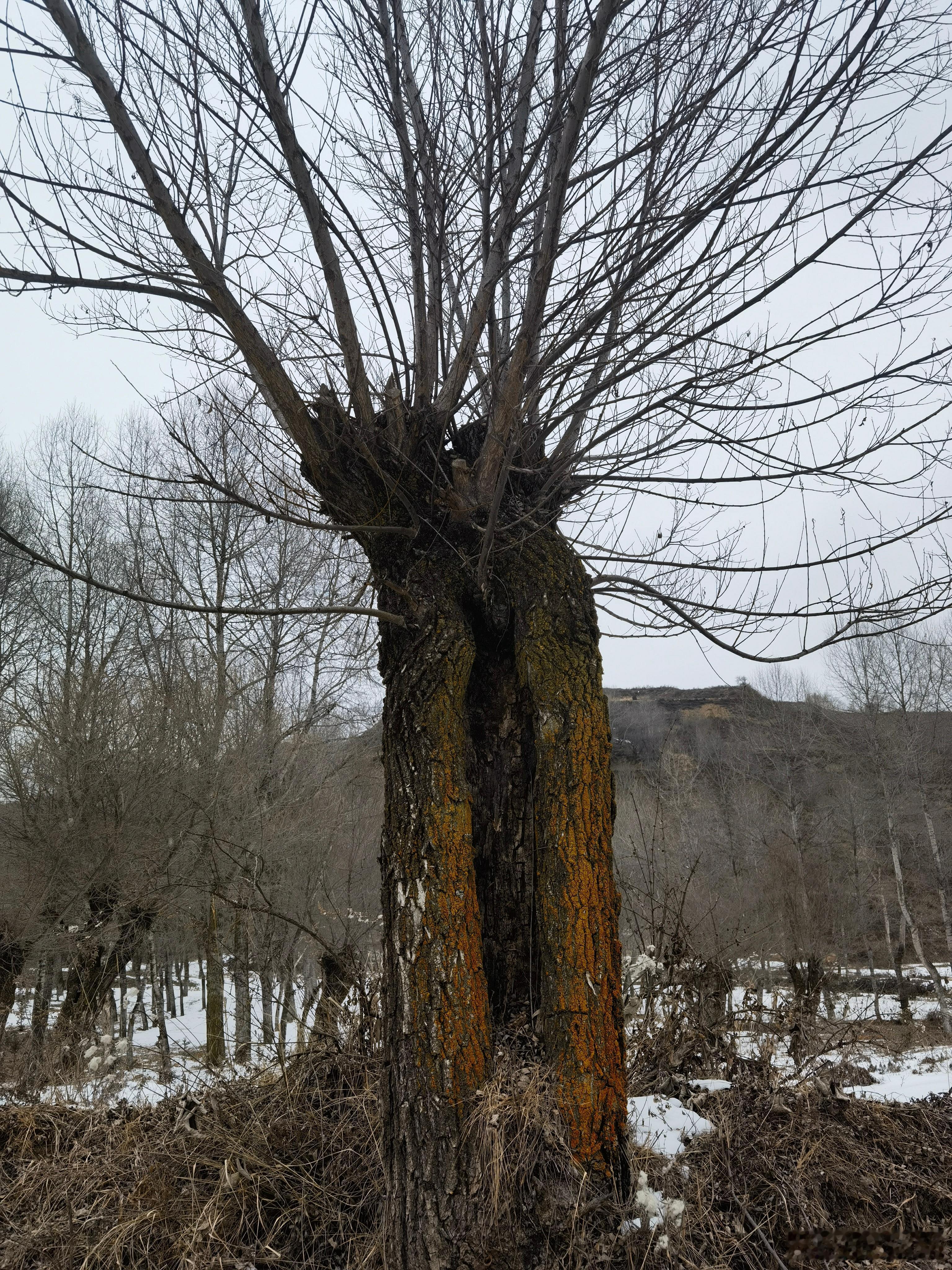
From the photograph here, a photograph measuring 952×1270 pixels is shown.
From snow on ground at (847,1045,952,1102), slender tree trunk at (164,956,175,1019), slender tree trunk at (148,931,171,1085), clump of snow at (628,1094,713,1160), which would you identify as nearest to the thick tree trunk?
clump of snow at (628,1094,713,1160)

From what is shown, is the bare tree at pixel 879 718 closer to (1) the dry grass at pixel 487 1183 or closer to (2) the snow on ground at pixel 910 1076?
(2) the snow on ground at pixel 910 1076

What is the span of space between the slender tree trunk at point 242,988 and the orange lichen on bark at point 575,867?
150cm

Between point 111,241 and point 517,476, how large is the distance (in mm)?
1989

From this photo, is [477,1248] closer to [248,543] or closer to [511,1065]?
[511,1065]

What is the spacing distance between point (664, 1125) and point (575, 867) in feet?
4.79

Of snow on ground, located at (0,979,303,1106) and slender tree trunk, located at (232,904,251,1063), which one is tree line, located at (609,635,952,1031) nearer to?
slender tree trunk, located at (232,904,251,1063)

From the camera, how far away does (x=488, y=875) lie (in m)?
3.12

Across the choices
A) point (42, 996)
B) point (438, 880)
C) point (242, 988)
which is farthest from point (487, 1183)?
point (42, 996)

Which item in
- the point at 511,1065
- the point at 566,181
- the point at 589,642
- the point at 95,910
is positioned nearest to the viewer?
the point at 566,181

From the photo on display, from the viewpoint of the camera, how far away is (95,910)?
11.1m

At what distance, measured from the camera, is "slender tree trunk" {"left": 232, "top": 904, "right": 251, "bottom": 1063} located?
15.4 ft

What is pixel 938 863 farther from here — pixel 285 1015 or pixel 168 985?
pixel 285 1015

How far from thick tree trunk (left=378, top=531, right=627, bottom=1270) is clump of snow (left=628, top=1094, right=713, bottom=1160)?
26.9 inches

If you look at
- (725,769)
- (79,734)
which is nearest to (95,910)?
(79,734)
